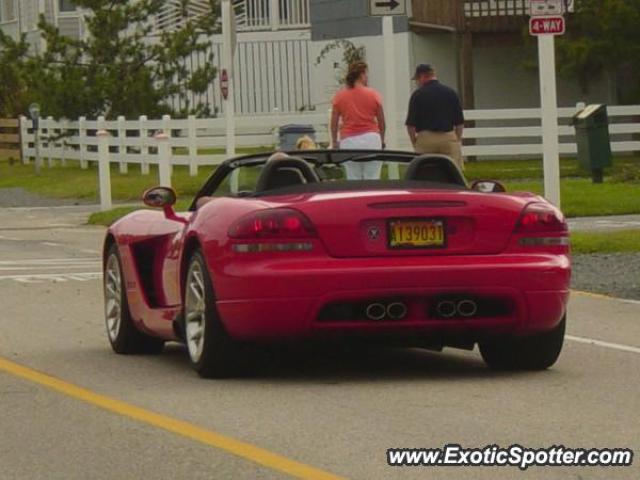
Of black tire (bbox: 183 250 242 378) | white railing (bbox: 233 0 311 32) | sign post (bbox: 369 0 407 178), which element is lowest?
black tire (bbox: 183 250 242 378)

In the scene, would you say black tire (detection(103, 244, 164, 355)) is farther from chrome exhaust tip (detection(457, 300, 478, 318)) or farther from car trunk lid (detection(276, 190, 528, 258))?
chrome exhaust tip (detection(457, 300, 478, 318))

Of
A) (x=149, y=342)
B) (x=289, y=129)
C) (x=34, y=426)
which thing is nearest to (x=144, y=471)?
(x=34, y=426)

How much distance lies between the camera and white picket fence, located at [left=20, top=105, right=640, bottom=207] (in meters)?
37.5

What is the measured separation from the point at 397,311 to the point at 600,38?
32026 millimetres

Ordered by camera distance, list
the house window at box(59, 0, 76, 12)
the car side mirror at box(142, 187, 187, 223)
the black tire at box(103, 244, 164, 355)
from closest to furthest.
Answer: the car side mirror at box(142, 187, 187, 223)
the black tire at box(103, 244, 164, 355)
the house window at box(59, 0, 76, 12)

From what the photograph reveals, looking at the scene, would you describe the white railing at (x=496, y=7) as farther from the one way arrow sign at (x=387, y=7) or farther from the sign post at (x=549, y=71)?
the sign post at (x=549, y=71)

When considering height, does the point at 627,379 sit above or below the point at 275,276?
below

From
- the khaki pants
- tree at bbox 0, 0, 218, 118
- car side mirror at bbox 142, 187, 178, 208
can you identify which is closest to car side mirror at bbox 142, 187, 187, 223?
car side mirror at bbox 142, 187, 178, 208

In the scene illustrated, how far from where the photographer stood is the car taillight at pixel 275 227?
10.3m

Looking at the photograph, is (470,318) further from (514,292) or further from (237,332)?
(237,332)

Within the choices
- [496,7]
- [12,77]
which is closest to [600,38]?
[496,7]

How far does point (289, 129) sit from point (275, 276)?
26110 millimetres

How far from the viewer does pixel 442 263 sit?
10344 mm

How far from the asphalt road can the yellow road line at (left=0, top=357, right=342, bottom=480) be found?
0.01m
